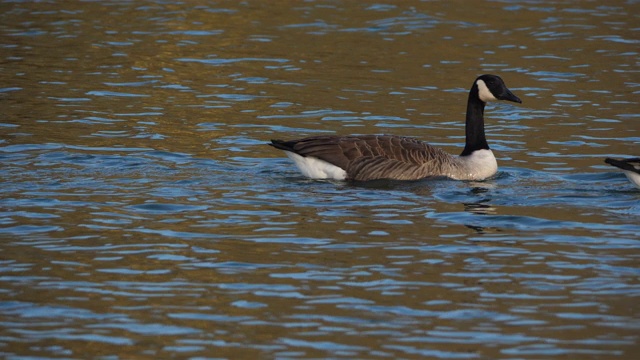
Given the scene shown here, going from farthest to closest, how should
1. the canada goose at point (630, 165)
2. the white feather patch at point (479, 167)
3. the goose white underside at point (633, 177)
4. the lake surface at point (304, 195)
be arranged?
1. the white feather patch at point (479, 167)
2. the goose white underside at point (633, 177)
3. the canada goose at point (630, 165)
4. the lake surface at point (304, 195)

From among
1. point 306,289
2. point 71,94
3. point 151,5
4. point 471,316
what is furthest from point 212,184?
point 151,5

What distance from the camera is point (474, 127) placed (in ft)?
47.6

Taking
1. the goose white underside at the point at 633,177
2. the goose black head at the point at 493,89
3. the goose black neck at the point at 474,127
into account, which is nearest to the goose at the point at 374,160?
the goose black neck at the point at 474,127

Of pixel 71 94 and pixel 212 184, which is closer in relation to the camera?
pixel 212 184

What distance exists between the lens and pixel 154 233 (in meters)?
10.8

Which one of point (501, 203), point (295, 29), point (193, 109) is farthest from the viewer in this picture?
point (295, 29)

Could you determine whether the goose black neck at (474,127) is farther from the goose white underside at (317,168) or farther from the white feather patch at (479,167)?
the goose white underside at (317,168)

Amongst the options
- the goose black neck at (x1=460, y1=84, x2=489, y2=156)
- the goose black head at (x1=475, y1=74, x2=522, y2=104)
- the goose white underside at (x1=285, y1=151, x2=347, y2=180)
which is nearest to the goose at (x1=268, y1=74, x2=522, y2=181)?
the goose white underside at (x1=285, y1=151, x2=347, y2=180)

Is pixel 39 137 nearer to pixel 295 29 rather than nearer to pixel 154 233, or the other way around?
pixel 154 233

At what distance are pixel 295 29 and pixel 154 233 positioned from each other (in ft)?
45.0

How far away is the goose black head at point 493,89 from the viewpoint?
14.4 metres

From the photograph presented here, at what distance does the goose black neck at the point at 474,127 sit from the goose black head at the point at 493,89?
0.08 m

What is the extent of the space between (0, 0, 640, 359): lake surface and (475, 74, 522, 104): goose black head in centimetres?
91

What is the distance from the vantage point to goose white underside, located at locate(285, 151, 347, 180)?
13633 millimetres
